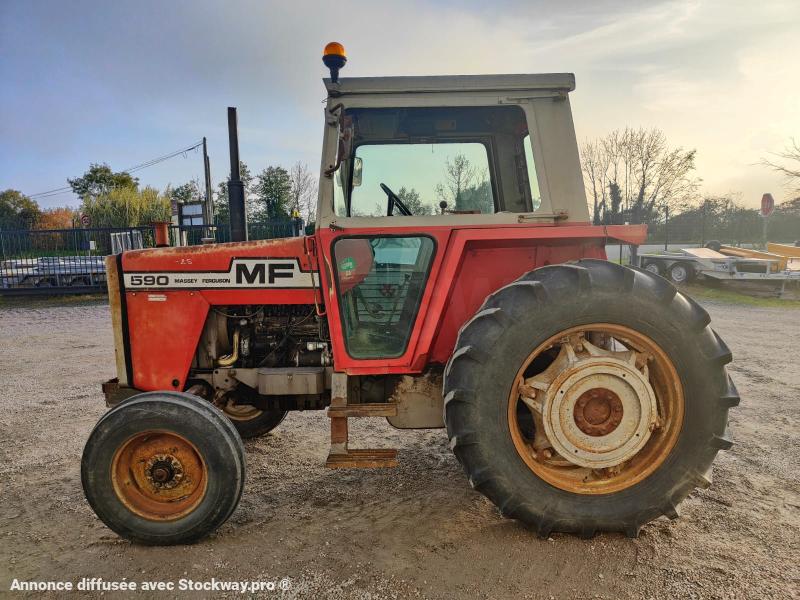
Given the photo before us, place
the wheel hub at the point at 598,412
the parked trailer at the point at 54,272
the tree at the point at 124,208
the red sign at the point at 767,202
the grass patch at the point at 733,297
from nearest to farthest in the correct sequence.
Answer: the wheel hub at the point at 598,412, the grass patch at the point at 733,297, the parked trailer at the point at 54,272, the red sign at the point at 767,202, the tree at the point at 124,208

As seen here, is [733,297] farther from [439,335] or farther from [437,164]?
[439,335]

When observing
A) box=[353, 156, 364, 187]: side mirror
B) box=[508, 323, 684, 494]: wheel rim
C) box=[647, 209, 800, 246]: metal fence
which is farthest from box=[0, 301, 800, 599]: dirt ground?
box=[647, 209, 800, 246]: metal fence

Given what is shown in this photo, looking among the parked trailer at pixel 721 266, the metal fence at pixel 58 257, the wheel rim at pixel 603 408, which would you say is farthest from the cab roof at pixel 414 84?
the metal fence at pixel 58 257

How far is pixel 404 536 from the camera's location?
8.68ft

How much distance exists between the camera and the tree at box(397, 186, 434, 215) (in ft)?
9.81

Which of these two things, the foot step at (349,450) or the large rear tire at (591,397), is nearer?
the large rear tire at (591,397)

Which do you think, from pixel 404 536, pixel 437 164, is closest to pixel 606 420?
pixel 404 536

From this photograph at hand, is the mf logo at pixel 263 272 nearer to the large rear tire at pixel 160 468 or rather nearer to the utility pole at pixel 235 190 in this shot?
the utility pole at pixel 235 190

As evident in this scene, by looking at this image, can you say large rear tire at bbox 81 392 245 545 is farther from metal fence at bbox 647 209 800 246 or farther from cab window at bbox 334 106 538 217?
metal fence at bbox 647 209 800 246

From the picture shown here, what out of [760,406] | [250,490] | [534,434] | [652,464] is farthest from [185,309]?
[760,406]

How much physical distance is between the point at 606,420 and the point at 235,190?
8.65ft

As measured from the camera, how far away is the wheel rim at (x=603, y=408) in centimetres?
247

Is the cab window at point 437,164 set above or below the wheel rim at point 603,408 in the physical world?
above

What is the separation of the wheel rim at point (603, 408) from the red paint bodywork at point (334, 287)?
533mm
